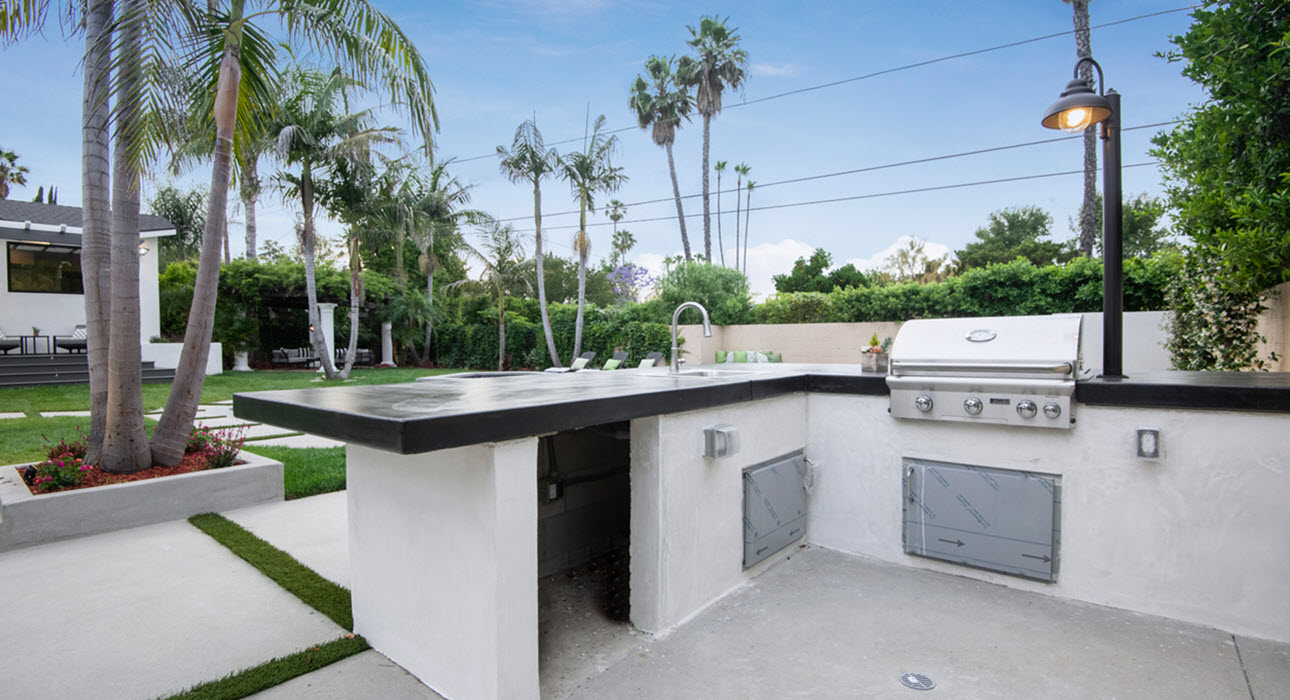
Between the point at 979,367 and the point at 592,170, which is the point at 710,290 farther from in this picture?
the point at 979,367

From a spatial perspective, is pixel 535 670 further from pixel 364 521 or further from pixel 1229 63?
pixel 1229 63

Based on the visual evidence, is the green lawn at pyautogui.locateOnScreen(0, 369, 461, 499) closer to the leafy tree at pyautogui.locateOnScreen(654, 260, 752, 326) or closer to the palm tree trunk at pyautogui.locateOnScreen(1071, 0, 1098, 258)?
the leafy tree at pyautogui.locateOnScreen(654, 260, 752, 326)

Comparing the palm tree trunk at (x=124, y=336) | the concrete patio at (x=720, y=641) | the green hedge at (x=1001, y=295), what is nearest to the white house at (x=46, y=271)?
the palm tree trunk at (x=124, y=336)

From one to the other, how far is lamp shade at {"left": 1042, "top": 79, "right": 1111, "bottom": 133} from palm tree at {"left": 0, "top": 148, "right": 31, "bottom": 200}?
Answer: 27.2 meters

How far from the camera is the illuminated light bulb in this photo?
284 cm

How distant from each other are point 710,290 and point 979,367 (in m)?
15.0

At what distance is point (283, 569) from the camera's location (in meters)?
3.02

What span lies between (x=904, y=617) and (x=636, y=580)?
1.17 m

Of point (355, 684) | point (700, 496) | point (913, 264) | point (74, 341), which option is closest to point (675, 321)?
point (700, 496)

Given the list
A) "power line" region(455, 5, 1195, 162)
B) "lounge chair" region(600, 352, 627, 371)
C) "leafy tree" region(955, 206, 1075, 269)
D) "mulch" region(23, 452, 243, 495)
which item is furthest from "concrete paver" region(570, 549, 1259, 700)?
"leafy tree" region(955, 206, 1075, 269)

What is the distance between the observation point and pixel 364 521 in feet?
7.44

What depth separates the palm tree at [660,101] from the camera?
2294 centimetres

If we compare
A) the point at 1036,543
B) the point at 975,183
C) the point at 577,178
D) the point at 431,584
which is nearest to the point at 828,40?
the point at 975,183

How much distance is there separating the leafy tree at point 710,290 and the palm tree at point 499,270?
187 inches
